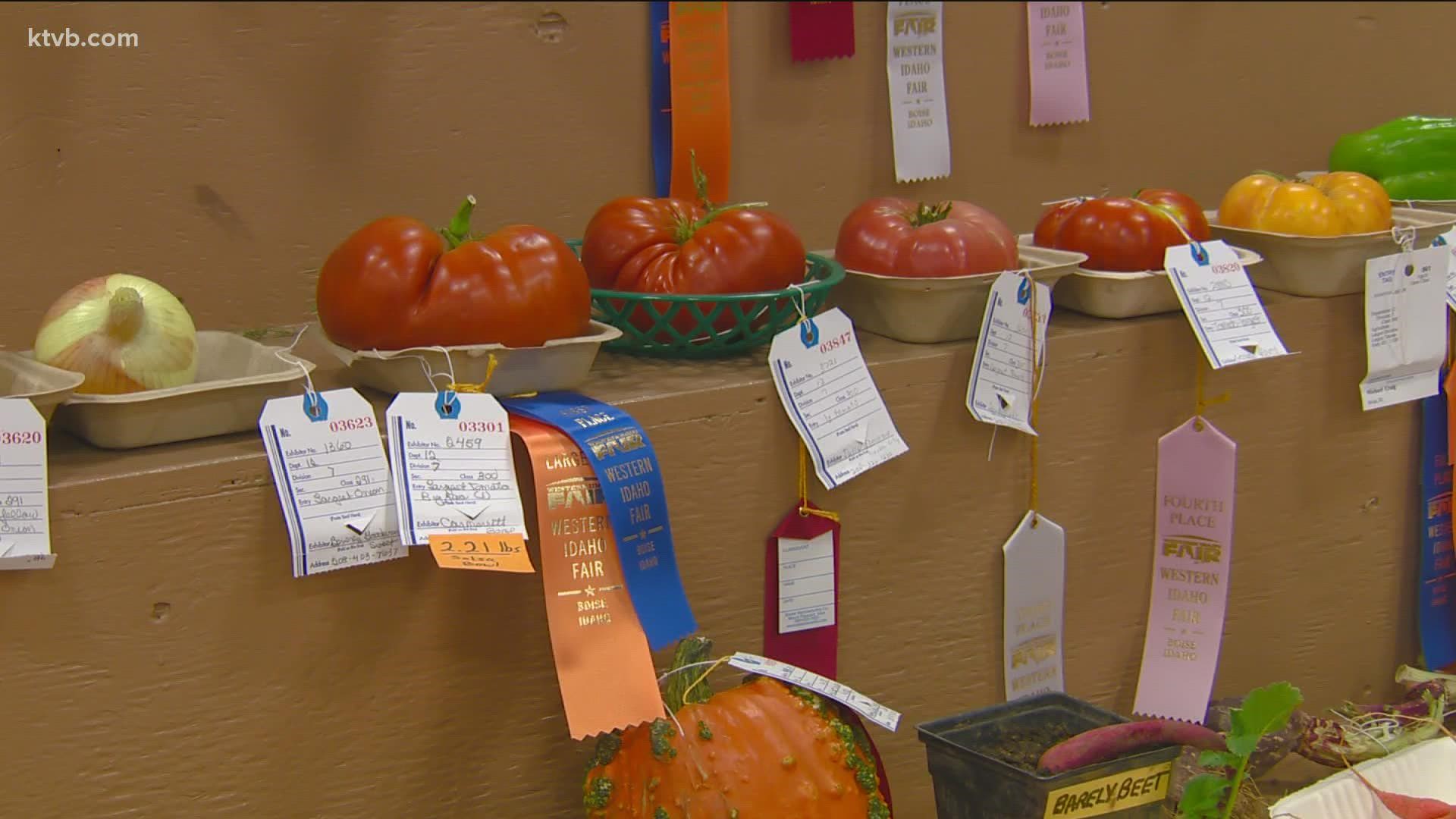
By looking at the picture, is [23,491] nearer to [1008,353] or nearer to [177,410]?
[177,410]

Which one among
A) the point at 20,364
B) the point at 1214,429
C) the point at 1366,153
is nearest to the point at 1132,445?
the point at 1214,429

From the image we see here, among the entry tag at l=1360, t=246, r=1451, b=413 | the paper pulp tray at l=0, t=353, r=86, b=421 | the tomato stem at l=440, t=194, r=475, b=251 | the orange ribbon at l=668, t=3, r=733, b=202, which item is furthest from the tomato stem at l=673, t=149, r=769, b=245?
the entry tag at l=1360, t=246, r=1451, b=413

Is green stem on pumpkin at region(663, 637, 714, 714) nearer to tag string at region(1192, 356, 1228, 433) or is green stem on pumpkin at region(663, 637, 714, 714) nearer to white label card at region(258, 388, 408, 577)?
white label card at region(258, 388, 408, 577)

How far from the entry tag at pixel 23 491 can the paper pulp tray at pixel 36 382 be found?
17 mm

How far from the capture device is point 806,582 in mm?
1409

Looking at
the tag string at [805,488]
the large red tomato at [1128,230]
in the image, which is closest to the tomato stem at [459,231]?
the tag string at [805,488]

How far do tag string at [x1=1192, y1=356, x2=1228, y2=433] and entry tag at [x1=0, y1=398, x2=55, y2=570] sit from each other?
1.13 m

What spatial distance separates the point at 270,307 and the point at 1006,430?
838mm

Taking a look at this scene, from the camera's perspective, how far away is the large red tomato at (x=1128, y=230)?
62.1 inches

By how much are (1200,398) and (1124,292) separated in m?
0.16

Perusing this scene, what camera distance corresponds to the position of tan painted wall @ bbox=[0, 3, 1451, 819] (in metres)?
1.14

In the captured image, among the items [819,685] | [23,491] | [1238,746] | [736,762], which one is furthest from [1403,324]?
[23,491]

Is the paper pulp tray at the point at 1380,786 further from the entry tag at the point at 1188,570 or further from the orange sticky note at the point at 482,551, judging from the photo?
the orange sticky note at the point at 482,551

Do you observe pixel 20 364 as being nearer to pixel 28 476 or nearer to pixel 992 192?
pixel 28 476
